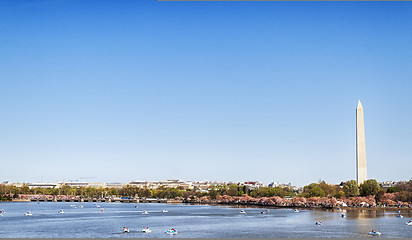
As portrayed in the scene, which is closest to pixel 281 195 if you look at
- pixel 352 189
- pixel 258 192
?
pixel 258 192

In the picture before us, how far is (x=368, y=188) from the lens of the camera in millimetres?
78188

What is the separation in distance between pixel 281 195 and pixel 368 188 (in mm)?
26688

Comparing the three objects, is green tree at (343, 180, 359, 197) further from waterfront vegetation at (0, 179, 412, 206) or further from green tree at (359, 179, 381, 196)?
green tree at (359, 179, 381, 196)

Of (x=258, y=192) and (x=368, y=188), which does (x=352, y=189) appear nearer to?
(x=368, y=188)

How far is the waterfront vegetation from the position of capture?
7875cm

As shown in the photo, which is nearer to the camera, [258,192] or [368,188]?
[368,188]

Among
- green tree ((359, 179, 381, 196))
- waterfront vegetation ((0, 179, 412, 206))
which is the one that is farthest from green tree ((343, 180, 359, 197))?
green tree ((359, 179, 381, 196))

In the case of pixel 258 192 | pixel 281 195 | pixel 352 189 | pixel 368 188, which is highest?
pixel 368 188

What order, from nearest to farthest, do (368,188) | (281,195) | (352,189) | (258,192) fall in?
(368,188) < (352,189) < (281,195) < (258,192)

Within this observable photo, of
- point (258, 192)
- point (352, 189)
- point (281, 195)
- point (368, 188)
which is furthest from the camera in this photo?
point (258, 192)

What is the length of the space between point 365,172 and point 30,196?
3351 inches

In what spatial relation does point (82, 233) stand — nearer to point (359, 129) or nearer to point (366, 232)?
point (366, 232)

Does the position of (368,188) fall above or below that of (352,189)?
above

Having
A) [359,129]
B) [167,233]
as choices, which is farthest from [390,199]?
[167,233]
